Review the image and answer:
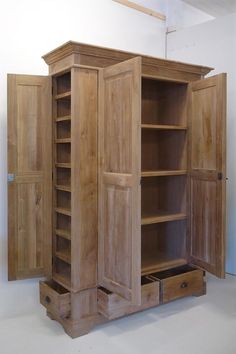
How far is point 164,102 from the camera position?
10.5 feet

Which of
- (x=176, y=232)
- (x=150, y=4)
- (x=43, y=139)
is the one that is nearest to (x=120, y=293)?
(x=176, y=232)

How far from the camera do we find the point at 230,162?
3.63 meters

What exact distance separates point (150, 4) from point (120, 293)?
10.5ft

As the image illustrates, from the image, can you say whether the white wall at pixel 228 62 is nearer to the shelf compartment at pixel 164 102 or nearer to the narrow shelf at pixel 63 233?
the shelf compartment at pixel 164 102

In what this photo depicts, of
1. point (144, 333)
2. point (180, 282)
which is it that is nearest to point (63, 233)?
point (144, 333)

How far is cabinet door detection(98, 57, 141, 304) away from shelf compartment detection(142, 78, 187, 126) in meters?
0.85

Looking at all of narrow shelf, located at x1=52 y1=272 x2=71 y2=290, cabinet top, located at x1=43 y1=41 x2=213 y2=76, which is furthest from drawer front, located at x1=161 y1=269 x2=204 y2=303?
cabinet top, located at x1=43 y1=41 x2=213 y2=76

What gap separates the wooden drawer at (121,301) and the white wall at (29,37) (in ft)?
2.38

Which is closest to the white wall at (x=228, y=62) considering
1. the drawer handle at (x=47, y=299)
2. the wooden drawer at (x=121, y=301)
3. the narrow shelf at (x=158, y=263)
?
the narrow shelf at (x=158, y=263)

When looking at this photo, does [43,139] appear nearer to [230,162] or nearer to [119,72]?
[119,72]

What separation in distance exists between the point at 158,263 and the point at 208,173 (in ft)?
2.73

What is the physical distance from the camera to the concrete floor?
222 cm

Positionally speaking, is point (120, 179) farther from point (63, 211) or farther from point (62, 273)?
point (62, 273)

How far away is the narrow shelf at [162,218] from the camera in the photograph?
270 cm
